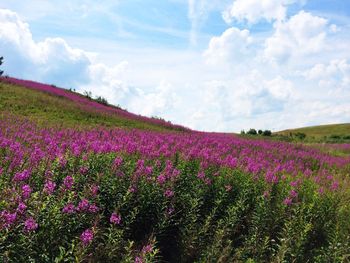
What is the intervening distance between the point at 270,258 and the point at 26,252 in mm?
4113

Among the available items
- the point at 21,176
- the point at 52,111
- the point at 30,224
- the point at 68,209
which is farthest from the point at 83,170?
the point at 52,111

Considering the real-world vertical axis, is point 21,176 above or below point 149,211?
above

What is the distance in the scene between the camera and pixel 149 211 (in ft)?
22.3

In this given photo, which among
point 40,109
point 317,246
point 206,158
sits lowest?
point 317,246

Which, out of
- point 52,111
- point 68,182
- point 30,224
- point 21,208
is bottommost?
point 30,224

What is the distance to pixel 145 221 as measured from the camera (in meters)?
6.81

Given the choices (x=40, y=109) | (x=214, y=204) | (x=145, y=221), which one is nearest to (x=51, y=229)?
(x=145, y=221)

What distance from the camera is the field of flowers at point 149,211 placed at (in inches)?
196

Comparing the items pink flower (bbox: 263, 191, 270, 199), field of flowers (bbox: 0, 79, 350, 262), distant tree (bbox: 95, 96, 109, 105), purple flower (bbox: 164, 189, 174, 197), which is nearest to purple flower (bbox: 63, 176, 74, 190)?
field of flowers (bbox: 0, 79, 350, 262)

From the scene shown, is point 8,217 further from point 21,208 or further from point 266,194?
point 266,194

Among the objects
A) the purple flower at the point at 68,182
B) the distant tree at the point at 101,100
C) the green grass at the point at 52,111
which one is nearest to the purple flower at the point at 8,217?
the purple flower at the point at 68,182

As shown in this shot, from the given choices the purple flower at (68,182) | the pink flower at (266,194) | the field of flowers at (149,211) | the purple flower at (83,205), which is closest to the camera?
the field of flowers at (149,211)

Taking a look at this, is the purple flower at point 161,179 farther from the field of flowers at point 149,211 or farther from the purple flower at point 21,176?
the purple flower at point 21,176

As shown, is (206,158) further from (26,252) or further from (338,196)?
(26,252)
